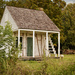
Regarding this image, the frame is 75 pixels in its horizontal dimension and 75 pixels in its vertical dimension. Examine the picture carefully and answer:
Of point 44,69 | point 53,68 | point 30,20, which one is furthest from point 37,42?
point 44,69

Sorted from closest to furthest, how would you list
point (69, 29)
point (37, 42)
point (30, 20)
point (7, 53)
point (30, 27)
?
point (7, 53) < point (30, 27) < point (30, 20) < point (37, 42) < point (69, 29)

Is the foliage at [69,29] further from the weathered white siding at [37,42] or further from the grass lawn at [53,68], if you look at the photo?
the grass lawn at [53,68]

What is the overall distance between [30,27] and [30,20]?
1.45 metres

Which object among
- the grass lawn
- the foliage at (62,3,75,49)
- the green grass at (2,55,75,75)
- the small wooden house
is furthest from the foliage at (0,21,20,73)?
the foliage at (62,3,75,49)

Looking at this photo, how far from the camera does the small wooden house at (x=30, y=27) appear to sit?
17.0 m

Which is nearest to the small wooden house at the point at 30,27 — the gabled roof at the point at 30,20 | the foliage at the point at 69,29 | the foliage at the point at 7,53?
the gabled roof at the point at 30,20

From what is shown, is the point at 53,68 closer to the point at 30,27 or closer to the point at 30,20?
the point at 30,27

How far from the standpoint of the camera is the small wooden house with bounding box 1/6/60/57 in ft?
55.7

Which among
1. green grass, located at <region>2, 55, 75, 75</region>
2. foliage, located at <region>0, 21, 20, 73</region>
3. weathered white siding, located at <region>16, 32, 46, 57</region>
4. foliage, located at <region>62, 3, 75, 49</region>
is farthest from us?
foliage, located at <region>62, 3, 75, 49</region>

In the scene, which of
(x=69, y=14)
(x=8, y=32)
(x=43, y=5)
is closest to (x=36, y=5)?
(x=43, y=5)

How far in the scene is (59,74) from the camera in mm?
6797

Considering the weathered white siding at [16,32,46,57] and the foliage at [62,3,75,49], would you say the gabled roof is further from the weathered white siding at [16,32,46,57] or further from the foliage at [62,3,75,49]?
the foliage at [62,3,75,49]

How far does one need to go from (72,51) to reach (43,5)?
9.02 meters

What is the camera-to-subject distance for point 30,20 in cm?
1795
